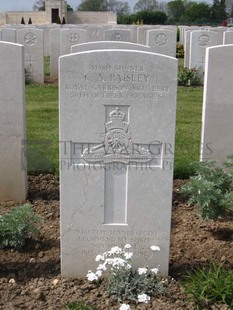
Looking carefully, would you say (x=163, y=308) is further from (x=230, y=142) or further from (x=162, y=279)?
(x=230, y=142)

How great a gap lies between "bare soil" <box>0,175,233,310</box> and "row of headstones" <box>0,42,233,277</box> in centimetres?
18

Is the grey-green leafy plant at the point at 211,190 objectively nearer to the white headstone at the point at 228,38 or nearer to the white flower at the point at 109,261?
the white flower at the point at 109,261

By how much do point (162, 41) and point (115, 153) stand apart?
10.2 m

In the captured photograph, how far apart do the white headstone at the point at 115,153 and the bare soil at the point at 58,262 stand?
0.18 meters

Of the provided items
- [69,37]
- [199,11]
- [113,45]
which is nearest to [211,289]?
[113,45]

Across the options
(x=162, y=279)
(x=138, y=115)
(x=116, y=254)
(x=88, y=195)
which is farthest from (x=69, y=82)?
(x=162, y=279)

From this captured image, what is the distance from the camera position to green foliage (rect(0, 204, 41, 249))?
378 cm

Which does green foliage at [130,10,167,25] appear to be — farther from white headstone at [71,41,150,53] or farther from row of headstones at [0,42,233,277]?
row of headstones at [0,42,233,277]

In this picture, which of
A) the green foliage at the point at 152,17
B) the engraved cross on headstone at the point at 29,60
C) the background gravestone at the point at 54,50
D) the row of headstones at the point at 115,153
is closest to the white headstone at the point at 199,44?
the background gravestone at the point at 54,50

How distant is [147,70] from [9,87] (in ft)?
6.13

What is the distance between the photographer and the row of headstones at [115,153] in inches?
124

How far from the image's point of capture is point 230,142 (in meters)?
5.16

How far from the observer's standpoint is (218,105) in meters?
5.04

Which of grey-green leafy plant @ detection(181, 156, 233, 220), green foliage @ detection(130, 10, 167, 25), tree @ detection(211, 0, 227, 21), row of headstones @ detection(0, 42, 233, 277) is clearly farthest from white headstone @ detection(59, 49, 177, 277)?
tree @ detection(211, 0, 227, 21)
